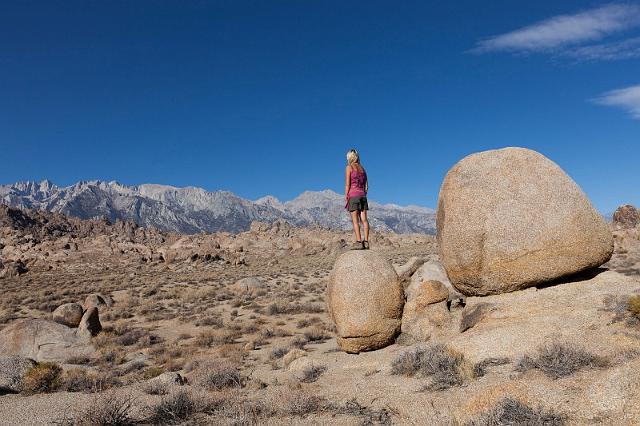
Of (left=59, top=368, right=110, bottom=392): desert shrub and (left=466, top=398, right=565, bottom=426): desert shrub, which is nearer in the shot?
(left=466, top=398, right=565, bottom=426): desert shrub

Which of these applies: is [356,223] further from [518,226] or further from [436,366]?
[436,366]

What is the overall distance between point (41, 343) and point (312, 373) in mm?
9756

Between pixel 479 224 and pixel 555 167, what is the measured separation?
83.5 inches

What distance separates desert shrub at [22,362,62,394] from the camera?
8.52 meters

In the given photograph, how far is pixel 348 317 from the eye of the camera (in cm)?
1038

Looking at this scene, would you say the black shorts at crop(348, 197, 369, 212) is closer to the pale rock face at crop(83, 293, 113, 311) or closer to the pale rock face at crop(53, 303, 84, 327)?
the pale rock face at crop(53, 303, 84, 327)

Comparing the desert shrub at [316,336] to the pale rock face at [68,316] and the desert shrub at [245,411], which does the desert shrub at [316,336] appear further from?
the pale rock face at [68,316]

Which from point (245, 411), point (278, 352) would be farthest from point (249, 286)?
point (245, 411)

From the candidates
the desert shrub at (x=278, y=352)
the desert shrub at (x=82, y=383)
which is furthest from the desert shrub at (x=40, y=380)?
the desert shrub at (x=278, y=352)

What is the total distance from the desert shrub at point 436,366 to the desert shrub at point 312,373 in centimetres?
189

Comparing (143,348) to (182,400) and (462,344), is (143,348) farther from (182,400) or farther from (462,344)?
(462,344)

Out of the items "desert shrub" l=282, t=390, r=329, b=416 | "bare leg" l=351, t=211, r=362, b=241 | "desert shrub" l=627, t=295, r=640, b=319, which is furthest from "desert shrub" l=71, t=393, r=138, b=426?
"desert shrub" l=627, t=295, r=640, b=319

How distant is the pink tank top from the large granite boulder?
10503 millimetres

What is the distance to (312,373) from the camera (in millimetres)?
9188
